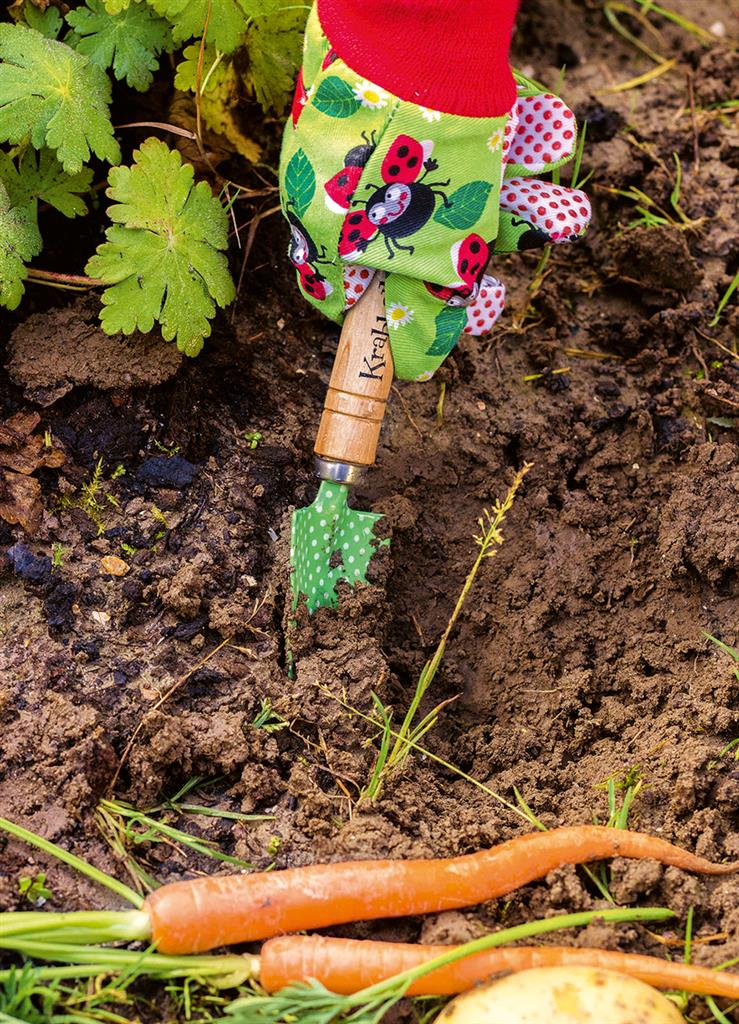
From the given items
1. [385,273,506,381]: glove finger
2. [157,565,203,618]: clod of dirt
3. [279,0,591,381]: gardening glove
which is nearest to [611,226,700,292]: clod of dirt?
[279,0,591,381]: gardening glove

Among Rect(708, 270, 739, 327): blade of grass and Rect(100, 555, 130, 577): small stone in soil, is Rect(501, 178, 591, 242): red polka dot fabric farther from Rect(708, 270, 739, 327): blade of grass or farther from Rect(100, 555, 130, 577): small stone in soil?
Rect(100, 555, 130, 577): small stone in soil

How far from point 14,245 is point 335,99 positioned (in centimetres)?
91

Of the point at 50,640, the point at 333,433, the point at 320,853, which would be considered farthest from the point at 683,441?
the point at 50,640

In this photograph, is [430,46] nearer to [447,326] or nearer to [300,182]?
[300,182]

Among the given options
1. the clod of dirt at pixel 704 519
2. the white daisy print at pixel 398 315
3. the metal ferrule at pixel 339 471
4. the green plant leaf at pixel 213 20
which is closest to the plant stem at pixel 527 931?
the clod of dirt at pixel 704 519

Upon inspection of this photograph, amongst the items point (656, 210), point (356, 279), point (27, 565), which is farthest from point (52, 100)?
point (656, 210)

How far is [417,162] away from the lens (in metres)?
2.17

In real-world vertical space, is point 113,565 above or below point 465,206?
below

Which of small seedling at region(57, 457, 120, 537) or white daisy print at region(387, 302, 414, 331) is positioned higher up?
white daisy print at region(387, 302, 414, 331)

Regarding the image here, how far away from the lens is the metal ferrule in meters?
2.41

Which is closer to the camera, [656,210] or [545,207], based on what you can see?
[545,207]

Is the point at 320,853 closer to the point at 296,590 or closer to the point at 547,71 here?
the point at 296,590

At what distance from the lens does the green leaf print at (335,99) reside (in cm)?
215

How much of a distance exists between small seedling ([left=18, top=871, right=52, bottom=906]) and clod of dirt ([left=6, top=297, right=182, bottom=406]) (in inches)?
45.9
